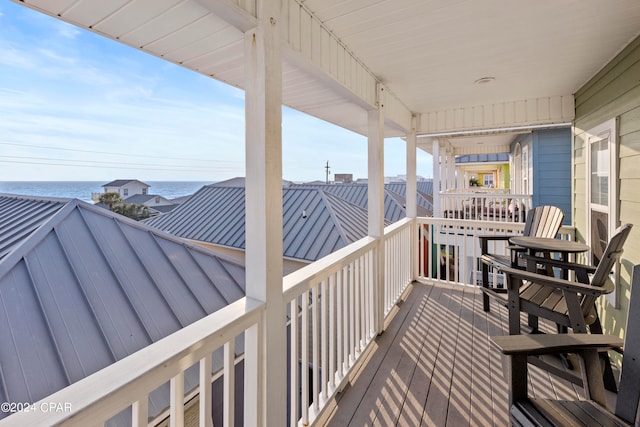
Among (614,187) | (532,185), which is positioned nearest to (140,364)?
(614,187)

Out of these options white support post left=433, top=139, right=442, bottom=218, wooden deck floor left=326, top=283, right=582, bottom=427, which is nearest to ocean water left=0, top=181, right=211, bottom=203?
wooden deck floor left=326, top=283, right=582, bottom=427

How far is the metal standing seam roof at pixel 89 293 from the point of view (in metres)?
1.83

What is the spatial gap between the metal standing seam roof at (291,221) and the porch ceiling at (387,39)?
3.62m

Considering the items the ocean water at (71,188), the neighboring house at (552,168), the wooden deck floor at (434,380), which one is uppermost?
the neighboring house at (552,168)

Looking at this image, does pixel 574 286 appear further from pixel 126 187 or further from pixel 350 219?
pixel 350 219

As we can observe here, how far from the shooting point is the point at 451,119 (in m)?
4.31

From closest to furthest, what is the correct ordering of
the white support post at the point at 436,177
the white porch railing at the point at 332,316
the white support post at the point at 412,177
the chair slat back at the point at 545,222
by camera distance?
the white porch railing at the point at 332,316 → the chair slat back at the point at 545,222 → the white support post at the point at 412,177 → the white support post at the point at 436,177

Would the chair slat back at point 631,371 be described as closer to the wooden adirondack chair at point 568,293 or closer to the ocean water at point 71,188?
the wooden adirondack chair at point 568,293

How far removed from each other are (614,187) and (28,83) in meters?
4.38

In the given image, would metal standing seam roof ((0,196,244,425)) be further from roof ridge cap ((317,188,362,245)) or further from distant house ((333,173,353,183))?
distant house ((333,173,353,183))

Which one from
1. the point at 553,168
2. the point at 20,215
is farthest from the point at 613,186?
the point at 20,215

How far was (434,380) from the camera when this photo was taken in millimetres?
2322

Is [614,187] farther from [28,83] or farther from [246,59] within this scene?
[28,83]

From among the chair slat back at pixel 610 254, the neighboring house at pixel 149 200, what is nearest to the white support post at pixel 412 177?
the chair slat back at pixel 610 254
